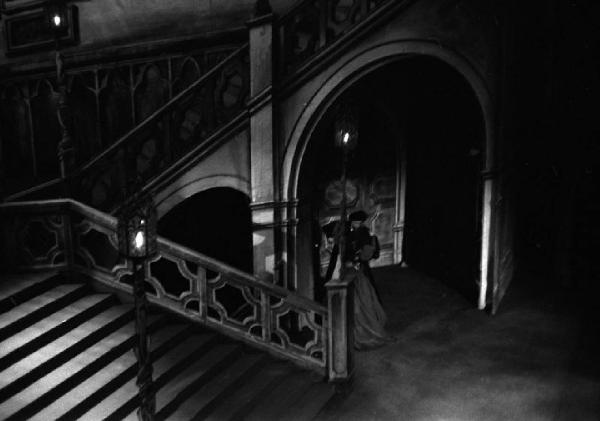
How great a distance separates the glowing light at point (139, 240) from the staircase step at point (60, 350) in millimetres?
2121

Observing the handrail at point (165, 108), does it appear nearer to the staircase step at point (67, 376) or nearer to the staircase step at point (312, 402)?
the staircase step at point (67, 376)

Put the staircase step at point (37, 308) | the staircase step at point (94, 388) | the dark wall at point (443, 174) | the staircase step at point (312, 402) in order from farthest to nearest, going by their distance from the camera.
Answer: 1. the dark wall at point (443, 174)
2. the staircase step at point (312, 402)
3. the staircase step at point (37, 308)
4. the staircase step at point (94, 388)

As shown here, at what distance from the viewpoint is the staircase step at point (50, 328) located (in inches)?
233

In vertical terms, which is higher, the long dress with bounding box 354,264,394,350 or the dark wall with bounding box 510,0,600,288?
the dark wall with bounding box 510,0,600,288

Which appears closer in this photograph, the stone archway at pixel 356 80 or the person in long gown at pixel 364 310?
the stone archway at pixel 356 80

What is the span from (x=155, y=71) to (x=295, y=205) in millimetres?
4229

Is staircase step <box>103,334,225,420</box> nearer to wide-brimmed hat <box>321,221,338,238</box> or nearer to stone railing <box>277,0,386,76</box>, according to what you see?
stone railing <box>277,0,386,76</box>

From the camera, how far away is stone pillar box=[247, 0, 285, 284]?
335 inches

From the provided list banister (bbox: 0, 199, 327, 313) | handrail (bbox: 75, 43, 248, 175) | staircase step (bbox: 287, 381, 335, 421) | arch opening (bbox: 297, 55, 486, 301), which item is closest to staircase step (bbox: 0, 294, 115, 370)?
banister (bbox: 0, 199, 327, 313)

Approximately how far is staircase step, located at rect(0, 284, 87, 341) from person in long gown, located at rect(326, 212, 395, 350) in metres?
3.91

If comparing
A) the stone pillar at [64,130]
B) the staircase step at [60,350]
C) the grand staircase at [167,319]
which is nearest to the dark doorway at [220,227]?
the grand staircase at [167,319]

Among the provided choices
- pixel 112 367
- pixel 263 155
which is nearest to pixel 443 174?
pixel 263 155

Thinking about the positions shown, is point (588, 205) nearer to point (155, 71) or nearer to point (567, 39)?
point (567, 39)

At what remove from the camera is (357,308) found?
8.37 meters
